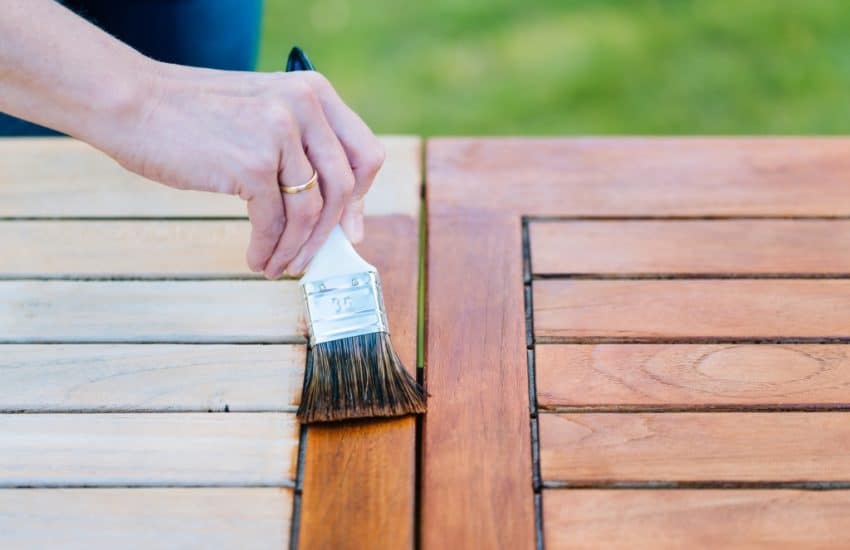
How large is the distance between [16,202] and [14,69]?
297 millimetres

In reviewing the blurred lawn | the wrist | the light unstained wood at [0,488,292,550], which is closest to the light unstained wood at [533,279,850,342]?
the light unstained wood at [0,488,292,550]

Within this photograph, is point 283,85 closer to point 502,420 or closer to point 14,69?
point 14,69

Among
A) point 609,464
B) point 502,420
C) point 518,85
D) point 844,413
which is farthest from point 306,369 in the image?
point 518,85

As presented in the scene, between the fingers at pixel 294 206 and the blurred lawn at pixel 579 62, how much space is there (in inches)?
54.8

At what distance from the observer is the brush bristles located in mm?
959

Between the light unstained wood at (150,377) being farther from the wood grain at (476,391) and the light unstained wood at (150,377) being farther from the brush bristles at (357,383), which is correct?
the wood grain at (476,391)

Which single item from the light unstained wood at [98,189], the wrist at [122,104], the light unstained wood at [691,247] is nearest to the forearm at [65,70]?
the wrist at [122,104]

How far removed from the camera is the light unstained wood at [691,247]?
3.62 ft

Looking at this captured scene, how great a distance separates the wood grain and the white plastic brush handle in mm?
98

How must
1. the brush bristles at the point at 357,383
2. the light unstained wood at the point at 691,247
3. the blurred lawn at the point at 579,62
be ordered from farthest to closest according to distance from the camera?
the blurred lawn at the point at 579,62 < the light unstained wood at the point at 691,247 < the brush bristles at the point at 357,383

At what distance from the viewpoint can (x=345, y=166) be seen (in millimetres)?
1003

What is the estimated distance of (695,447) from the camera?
0.92 meters

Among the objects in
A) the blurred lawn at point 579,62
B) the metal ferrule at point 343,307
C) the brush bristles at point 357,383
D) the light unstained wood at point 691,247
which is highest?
the blurred lawn at point 579,62

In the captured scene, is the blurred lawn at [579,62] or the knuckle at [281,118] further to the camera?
the blurred lawn at [579,62]
